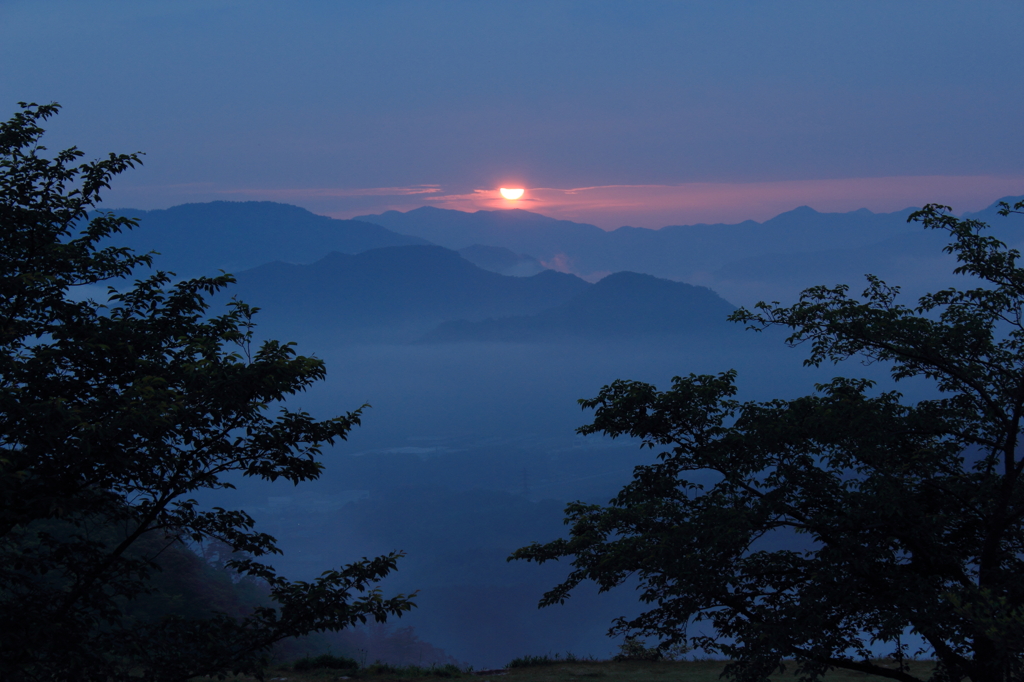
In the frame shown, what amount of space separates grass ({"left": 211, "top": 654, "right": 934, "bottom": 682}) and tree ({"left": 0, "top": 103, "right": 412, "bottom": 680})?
24.9 ft

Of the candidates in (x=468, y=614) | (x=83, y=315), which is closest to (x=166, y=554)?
(x=83, y=315)

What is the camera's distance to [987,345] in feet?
37.2

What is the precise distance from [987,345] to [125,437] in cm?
1318

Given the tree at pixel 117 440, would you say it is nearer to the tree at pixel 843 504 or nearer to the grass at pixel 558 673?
the tree at pixel 843 504

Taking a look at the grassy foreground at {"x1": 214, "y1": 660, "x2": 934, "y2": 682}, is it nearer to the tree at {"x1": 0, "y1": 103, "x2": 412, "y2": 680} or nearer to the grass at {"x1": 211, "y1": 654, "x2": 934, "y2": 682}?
the grass at {"x1": 211, "y1": 654, "x2": 934, "y2": 682}

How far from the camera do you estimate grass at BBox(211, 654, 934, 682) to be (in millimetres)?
16062

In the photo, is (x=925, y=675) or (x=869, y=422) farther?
(x=925, y=675)

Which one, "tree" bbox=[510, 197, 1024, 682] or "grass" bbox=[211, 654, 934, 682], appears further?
"grass" bbox=[211, 654, 934, 682]

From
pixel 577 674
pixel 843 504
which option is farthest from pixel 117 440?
pixel 577 674

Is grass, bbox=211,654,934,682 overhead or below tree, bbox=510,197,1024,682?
below

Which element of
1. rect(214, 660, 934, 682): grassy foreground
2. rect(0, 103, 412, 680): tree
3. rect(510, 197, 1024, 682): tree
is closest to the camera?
rect(0, 103, 412, 680): tree

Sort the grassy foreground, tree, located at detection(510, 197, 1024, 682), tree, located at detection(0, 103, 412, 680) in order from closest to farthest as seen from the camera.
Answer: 1. tree, located at detection(0, 103, 412, 680)
2. tree, located at detection(510, 197, 1024, 682)
3. the grassy foreground

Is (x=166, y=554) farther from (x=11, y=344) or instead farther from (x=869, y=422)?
(x=869, y=422)

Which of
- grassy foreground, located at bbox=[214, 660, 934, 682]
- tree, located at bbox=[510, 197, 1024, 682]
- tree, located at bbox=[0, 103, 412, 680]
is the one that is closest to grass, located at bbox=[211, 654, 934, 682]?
grassy foreground, located at bbox=[214, 660, 934, 682]
